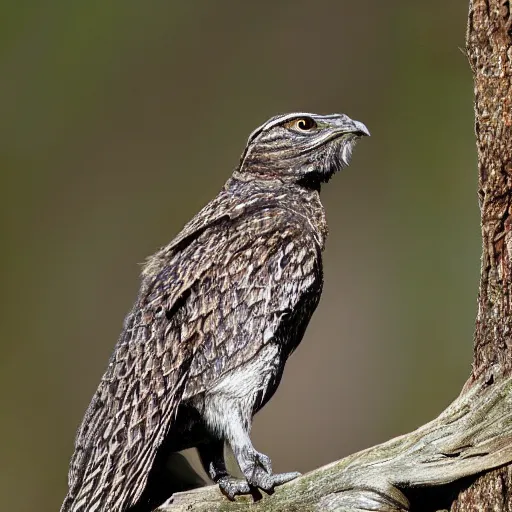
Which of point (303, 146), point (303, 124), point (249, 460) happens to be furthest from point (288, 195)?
point (249, 460)

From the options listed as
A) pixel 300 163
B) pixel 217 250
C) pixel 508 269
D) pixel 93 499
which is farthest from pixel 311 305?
pixel 93 499

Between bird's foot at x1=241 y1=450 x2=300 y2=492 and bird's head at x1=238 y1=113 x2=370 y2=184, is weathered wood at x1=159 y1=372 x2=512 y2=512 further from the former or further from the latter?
bird's head at x1=238 y1=113 x2=370 y2=184

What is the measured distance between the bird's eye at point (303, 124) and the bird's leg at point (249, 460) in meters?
1.66

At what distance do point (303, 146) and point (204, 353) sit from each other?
1.34m

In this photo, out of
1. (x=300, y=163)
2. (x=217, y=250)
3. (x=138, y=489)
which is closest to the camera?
(x=138, y=489)

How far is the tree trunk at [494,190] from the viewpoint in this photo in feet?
10.0

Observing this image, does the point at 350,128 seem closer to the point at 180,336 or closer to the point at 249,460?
the point at 180,336

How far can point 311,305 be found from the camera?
12.8ft

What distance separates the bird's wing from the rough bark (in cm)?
72

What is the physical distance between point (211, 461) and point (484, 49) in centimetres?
233

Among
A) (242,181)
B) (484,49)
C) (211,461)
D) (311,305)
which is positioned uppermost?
(484,49)

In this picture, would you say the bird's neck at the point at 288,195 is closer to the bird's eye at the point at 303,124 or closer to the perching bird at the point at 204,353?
the perching bird at the point at 204,353

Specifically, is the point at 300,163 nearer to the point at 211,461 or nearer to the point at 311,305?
the point at 311,305

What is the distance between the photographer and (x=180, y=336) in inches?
143
